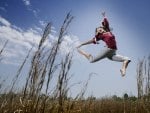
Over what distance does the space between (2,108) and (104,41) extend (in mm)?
3531

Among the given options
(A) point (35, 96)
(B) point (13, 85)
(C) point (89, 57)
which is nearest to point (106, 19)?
(C) point (89, 57)

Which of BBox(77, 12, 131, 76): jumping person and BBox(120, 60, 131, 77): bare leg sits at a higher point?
BBox(77, 12, 131, 76): jumping person

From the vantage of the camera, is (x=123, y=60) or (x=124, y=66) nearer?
(x=124, y=66)

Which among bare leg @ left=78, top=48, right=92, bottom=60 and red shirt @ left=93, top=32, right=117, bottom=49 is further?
bare leg @ left=78, top=48, right=92, bottom=60

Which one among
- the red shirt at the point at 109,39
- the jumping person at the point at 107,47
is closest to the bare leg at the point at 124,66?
the jumping person at the point at 107,47

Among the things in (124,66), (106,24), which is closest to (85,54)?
(106,24)

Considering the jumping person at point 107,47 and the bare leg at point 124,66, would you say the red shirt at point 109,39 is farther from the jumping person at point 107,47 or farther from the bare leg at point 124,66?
the bare leg at point 124,66

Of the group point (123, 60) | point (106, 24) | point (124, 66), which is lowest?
point (124, 66)

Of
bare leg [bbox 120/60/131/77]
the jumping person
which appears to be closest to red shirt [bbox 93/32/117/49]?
the jumping person

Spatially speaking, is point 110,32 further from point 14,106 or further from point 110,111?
point 110,111

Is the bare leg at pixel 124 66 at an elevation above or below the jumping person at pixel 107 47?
below

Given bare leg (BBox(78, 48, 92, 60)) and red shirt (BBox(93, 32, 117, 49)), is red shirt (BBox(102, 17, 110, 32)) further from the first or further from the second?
bare leg (BBox(78, 48, 92, 60))

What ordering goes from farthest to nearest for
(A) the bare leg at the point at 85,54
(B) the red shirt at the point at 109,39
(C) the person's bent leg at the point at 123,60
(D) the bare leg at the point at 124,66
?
(A) the bare leg at the point at 85,54 → (B) the red shirt at the point at 109,39 → (C) the person's bent leg at the point at 123,60 → (D) the bare leg at the point at 124,66

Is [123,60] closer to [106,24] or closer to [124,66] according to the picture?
[124,66]
